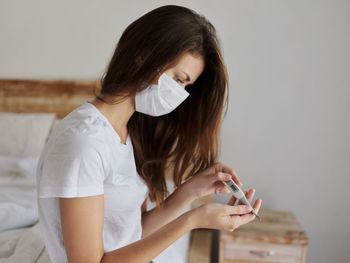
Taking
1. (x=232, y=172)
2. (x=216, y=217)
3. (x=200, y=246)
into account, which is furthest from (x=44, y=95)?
(x=216, y=217)

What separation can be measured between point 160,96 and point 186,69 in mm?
105

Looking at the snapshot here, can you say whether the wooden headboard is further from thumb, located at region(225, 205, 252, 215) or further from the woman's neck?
thumb, located at region(225, 205, 252, 215)

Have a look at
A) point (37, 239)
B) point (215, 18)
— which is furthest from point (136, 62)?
point (215, 18)

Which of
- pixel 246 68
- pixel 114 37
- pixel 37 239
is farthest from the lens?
pixel 114 37

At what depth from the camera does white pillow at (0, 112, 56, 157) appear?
2020mm

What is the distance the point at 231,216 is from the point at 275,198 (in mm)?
1292

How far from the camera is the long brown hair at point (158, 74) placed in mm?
849

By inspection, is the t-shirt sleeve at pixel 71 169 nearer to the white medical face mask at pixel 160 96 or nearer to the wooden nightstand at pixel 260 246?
the white medical face mask at pixel 160 96

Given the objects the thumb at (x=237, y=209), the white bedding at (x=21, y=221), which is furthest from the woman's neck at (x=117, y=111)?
the white bedding at (x=21, y=221)

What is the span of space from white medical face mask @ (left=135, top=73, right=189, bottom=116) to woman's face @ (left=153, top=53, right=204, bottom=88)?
1 centimetres

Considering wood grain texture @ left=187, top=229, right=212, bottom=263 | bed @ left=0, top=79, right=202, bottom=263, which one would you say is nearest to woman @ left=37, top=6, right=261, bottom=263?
bed @ left=0, top=79, right=202, bottom=263

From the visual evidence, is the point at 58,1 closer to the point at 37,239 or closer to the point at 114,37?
the point at 114,37

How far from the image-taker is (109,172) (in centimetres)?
86

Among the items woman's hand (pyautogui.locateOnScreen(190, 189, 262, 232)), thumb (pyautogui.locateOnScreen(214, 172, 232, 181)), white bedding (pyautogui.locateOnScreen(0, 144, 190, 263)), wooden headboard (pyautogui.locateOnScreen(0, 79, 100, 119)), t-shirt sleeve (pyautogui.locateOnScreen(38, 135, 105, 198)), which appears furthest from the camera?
wooden headboard (pyautogui.locateOnScreen(0, 79, 100, 119))
